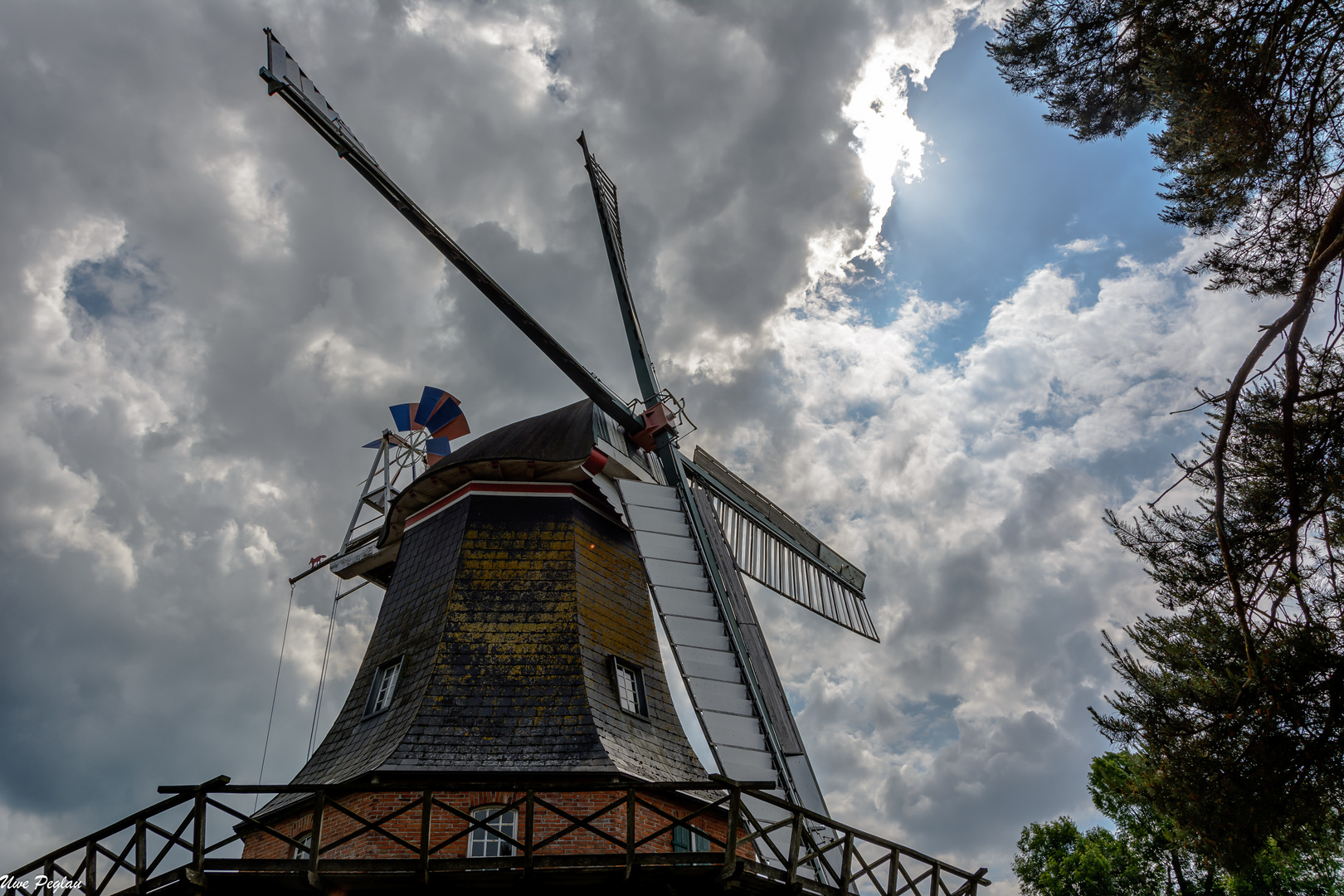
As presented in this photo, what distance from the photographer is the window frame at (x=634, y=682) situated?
10805mm

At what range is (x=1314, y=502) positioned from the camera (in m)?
6.95

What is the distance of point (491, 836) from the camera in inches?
357

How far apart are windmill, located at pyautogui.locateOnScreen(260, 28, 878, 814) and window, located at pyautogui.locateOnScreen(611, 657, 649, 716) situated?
1.01 metres

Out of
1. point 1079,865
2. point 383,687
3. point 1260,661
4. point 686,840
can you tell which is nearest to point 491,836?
point 686,840

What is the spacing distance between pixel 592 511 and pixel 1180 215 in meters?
8.35

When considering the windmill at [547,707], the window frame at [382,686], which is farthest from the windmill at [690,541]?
the window frame at [382,686]

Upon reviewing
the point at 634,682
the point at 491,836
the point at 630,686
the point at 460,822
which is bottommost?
the point at 491,836

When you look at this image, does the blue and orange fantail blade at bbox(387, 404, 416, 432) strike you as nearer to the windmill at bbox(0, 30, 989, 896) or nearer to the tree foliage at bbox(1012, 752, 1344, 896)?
the windmill at bbox(0, 30, 989, 896)

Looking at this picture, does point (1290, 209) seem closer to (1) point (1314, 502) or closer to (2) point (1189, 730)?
(1) point (1314, 502)

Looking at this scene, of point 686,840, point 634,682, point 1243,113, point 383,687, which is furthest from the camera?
point 634,682

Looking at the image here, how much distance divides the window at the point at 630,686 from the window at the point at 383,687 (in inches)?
113

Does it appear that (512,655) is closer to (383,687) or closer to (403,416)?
(383,687)

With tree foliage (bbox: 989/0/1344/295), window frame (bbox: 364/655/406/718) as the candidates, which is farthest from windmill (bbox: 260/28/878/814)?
tree foliage (bbox: 989/0/1344/295)

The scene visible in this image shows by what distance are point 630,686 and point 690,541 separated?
7.39ft
